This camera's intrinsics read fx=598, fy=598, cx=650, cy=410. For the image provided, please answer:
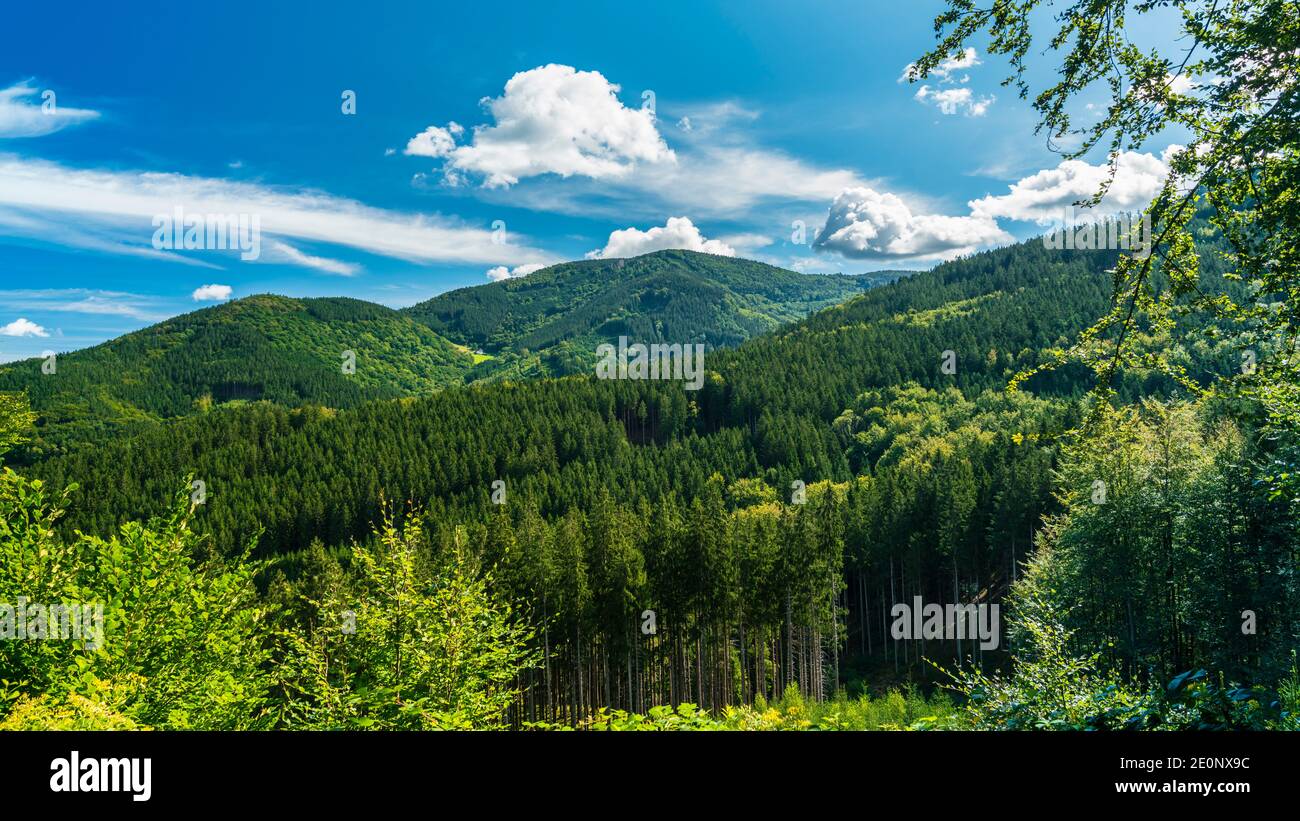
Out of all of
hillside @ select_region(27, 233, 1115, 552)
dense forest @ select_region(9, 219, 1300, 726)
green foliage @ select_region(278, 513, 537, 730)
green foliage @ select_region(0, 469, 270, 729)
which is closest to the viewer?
green foliage @ select_region(0, 469, 270, 729)

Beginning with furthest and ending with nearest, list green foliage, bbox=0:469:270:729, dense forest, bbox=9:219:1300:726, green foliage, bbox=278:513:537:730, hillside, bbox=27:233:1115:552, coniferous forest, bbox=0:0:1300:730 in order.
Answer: hillside, bbox=27:233:1115:552 → dense forest, bbox=9:219:1300:726 → green foliage, bbox=278:513:537:730 → green foliage, bbox=0:469:270:729 → coniferous forest, bbox=0:0:1300:730

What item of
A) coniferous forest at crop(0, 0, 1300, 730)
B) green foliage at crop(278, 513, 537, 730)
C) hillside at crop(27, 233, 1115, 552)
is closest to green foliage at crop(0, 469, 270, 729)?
coniferous forest at crop(0, 0, 1300, 730)

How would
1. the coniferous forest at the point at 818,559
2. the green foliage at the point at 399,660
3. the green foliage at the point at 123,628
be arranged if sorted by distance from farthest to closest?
the green foliage at the point at 399,660 < the green foliage at the point at 123,628 < the coniferous forest at the point at 818,559

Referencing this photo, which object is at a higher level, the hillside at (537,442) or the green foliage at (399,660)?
the hillside at (537,442)

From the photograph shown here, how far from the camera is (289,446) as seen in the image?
14862 centimetres

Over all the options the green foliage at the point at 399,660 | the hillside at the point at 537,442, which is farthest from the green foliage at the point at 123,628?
the hillside at the point at 537,442

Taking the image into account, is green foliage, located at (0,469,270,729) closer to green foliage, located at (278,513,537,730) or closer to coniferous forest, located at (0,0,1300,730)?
coniferous forest, located at (0,0,1300,730)

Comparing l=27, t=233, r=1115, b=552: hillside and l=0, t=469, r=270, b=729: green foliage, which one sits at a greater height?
l=27, t=233, r=1115, b=552: hillside

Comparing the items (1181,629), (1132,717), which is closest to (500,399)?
(1181,629)

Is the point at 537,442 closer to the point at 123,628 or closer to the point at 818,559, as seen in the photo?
the point at 818,559

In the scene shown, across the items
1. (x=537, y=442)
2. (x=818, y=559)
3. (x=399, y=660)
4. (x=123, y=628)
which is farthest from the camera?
(x=537, y=442)

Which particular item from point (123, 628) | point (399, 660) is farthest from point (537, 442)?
point (123, 628)

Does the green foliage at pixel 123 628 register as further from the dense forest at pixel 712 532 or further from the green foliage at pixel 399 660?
the green foliage at pixel 399 660
